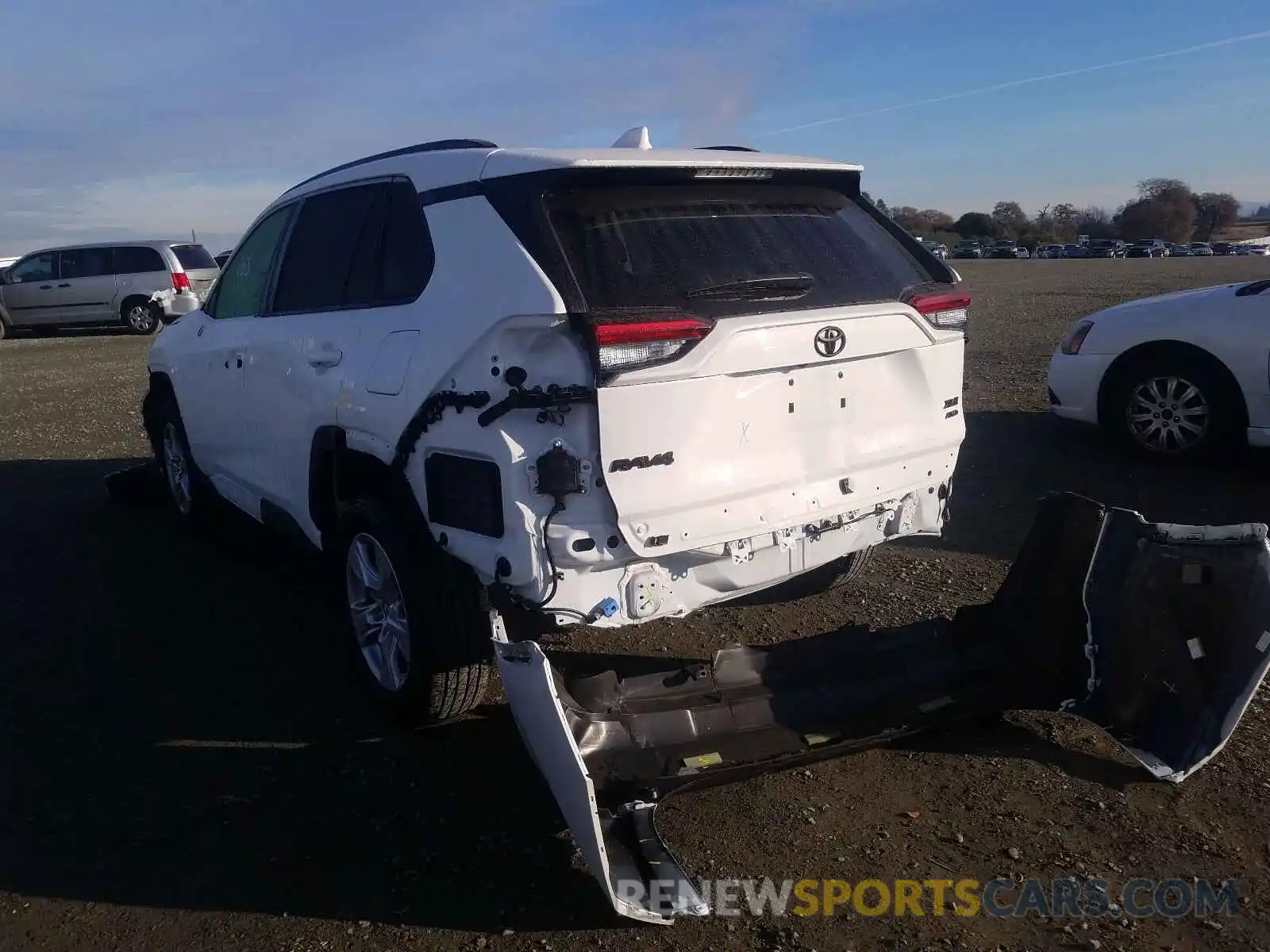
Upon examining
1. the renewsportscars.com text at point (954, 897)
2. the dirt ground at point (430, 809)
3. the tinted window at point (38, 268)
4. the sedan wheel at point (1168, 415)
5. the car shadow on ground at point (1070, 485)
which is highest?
the tinted window at point (38, 268)

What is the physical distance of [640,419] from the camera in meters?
3.01

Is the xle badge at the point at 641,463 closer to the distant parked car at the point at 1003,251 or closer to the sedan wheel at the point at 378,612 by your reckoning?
the sedan wheel at the point at 378,612

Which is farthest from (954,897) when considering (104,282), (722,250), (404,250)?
(104,282)

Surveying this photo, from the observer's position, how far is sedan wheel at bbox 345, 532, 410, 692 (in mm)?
3777

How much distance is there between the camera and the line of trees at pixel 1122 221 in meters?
93.3

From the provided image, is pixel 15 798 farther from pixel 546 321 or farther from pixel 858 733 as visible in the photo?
pixel 858 733

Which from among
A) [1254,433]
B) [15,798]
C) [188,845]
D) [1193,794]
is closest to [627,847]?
[188,845]

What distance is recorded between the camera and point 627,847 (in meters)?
2.94

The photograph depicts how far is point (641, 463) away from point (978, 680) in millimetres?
1588

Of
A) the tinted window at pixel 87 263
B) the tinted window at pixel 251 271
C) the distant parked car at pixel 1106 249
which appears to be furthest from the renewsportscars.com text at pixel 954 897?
the distant parked car at pixel 1106 249

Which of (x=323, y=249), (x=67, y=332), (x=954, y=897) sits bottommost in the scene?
(x=954, y=897)

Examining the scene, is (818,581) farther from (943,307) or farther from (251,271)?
(251,271)

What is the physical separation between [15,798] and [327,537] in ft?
4.47

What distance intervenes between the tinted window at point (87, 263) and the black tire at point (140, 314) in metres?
0.66
